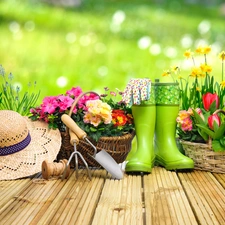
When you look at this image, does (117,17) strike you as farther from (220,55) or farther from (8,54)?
(220,55)

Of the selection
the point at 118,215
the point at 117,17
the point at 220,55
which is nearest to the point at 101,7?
the point at 117,17

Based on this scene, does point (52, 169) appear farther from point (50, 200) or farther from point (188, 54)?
point (188, 54)

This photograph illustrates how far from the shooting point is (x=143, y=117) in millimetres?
2877

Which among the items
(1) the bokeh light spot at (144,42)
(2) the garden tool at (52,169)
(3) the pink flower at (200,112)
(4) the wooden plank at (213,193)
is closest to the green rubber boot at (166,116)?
(3) the pink flower at (200,112)

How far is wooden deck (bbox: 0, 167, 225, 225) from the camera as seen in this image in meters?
1.99

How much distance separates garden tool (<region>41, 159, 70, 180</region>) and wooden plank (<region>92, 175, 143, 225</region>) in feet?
0.75

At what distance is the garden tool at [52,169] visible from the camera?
8.57ft

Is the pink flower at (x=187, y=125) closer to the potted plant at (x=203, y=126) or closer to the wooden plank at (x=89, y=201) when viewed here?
the potted plant at (x=203, y=126)

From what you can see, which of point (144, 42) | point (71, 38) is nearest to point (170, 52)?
point (144, 42)

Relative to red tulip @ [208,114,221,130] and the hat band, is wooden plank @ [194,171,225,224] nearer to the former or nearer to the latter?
red tulip @ [208,114,221,130]

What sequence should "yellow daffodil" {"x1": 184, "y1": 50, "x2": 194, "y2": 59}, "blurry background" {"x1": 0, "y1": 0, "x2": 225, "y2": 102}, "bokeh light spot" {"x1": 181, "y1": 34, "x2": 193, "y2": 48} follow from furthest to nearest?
"bokeh light spot" {"x1": 181, "y1": 34, "x2": 193, "y2": 48}, "blurry background" {"x1": 0, "y1": 0, "x2": 225, "y2": 102}, "yellow daffodil" {"x1": 184, "y1": 50, "x2": 194, "y2": 59}

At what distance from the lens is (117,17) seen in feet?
23.3

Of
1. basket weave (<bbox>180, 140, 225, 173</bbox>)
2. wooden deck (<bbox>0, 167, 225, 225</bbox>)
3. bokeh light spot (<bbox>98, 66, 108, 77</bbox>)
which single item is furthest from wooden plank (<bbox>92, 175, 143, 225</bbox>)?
bokeh light spot (<bbox>98, 66, 108, 77</bbox>)

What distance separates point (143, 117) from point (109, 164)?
35 centimetres
